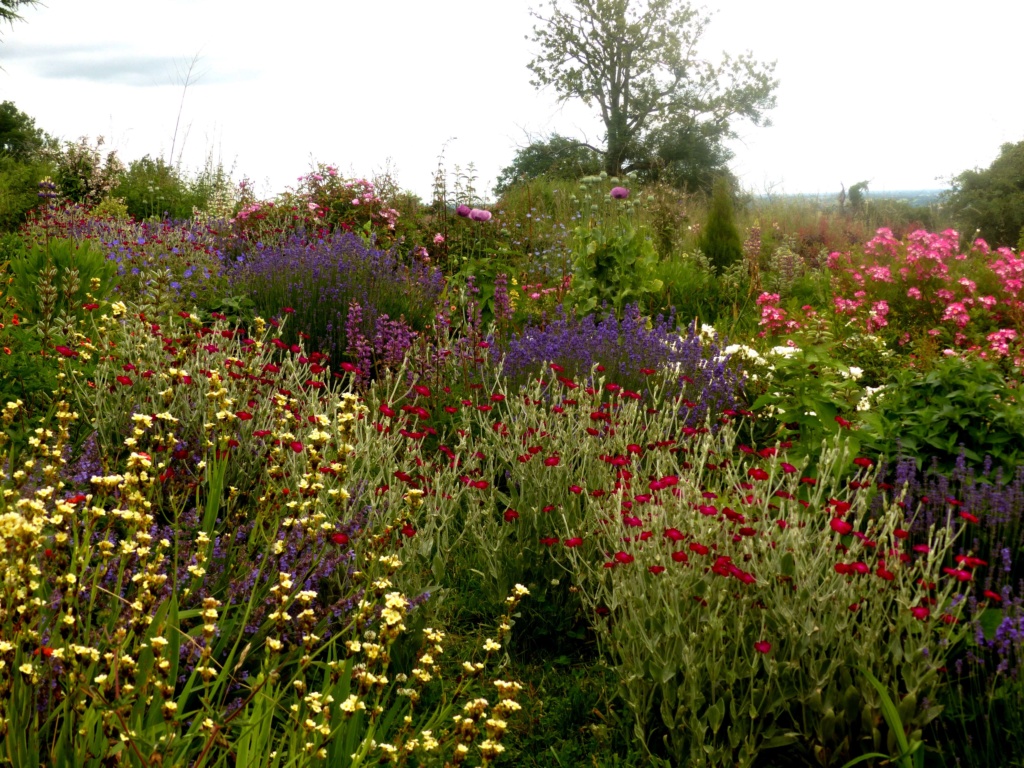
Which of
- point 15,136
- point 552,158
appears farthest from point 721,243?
point 15,136

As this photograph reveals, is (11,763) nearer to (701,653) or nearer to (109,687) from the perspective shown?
(109,687)

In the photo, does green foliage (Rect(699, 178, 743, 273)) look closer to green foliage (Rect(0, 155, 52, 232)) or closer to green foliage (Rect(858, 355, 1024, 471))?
green foliage (Rect(858, 355, 1024, 471))

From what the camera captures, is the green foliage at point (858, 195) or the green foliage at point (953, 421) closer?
the green foliage at point (953, 421)

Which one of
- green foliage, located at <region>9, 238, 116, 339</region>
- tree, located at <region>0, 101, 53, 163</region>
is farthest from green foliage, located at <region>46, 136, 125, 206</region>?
green foliage, located at <region>9, 238, 116, 339</region>

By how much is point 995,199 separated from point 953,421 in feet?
72.4

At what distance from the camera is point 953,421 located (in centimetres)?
377

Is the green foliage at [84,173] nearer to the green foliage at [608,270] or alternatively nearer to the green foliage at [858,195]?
the green foliage at [608,270]

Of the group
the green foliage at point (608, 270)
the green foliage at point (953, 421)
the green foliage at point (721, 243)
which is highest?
the green foliage at point (721, 243)

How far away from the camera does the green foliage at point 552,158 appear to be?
2834 centimetres

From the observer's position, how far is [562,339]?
5855 millimetres

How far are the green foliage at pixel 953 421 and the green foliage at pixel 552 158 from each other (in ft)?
81.8

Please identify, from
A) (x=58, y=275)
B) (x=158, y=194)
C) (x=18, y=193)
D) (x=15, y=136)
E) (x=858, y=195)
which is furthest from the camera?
(x=858, y=195)

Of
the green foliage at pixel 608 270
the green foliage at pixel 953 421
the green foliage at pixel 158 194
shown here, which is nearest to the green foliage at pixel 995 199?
the green foliage at pixel 608 270

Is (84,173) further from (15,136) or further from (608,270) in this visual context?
(608,270)
